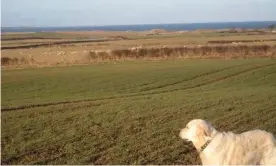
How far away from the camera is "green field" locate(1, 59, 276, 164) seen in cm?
1355

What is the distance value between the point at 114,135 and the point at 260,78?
21.7 meters

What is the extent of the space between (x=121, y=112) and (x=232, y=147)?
37.3 feet

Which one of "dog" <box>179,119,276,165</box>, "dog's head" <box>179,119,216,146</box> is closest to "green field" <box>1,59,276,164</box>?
"dog's head" <box>179,119,216,146</box>

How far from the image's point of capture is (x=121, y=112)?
2023 cm

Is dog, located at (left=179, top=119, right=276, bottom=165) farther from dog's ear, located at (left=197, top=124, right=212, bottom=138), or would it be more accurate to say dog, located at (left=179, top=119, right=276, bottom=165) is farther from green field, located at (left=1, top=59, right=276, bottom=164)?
green field, located at (left=1, top=59, right=276, bottom=164)

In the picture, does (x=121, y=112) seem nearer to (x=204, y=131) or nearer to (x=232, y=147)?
(x=204, y=131)

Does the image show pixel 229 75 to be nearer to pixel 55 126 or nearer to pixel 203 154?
pixel 55 126

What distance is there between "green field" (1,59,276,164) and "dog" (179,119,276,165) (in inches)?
134

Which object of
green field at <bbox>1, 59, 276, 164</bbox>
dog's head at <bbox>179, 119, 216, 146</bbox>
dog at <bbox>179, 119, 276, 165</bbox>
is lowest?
green field at <bbox>1, 59, 276, 164</bbox>

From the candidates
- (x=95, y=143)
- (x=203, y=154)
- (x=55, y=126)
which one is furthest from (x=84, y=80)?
(x=203, y=154)

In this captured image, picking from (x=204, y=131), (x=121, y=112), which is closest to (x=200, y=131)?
(x=204, y=131)

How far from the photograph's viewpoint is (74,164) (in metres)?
12.4

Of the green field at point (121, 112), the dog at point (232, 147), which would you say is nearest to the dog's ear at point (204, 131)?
the dog at point (232, 147)

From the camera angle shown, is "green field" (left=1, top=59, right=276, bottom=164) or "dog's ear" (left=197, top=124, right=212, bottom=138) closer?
"dog's ear" (left=197, top=124, right=212, bottom=138)
